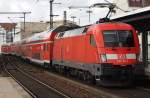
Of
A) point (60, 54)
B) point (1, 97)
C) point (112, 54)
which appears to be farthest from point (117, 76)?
point (60, 54)

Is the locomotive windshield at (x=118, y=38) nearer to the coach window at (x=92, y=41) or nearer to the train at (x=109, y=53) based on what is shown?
the train at (x=109, y=53)

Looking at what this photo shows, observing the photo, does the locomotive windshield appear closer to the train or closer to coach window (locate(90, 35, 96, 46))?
the train

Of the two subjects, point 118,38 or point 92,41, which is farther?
point 92,41

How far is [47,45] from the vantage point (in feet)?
117

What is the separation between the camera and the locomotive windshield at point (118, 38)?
2123 centimetres

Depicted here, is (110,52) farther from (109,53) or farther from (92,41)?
Result: (92,41)

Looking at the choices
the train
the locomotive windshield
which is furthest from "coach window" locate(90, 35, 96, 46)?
the locomotive windshield

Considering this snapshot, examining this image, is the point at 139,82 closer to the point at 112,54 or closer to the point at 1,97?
the point at 112,54

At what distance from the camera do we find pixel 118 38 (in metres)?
21.4

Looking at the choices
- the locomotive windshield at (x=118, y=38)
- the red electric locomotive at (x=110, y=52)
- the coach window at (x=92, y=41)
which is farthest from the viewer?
the coach window at (x=92, y=41)

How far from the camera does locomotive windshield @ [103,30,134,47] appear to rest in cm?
2123

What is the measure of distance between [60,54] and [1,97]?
42.7ft

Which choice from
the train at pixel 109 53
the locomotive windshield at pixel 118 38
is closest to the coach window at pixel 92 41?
the train at pixel 109 53

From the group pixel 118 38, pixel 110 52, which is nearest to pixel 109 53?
pixel 110 52
